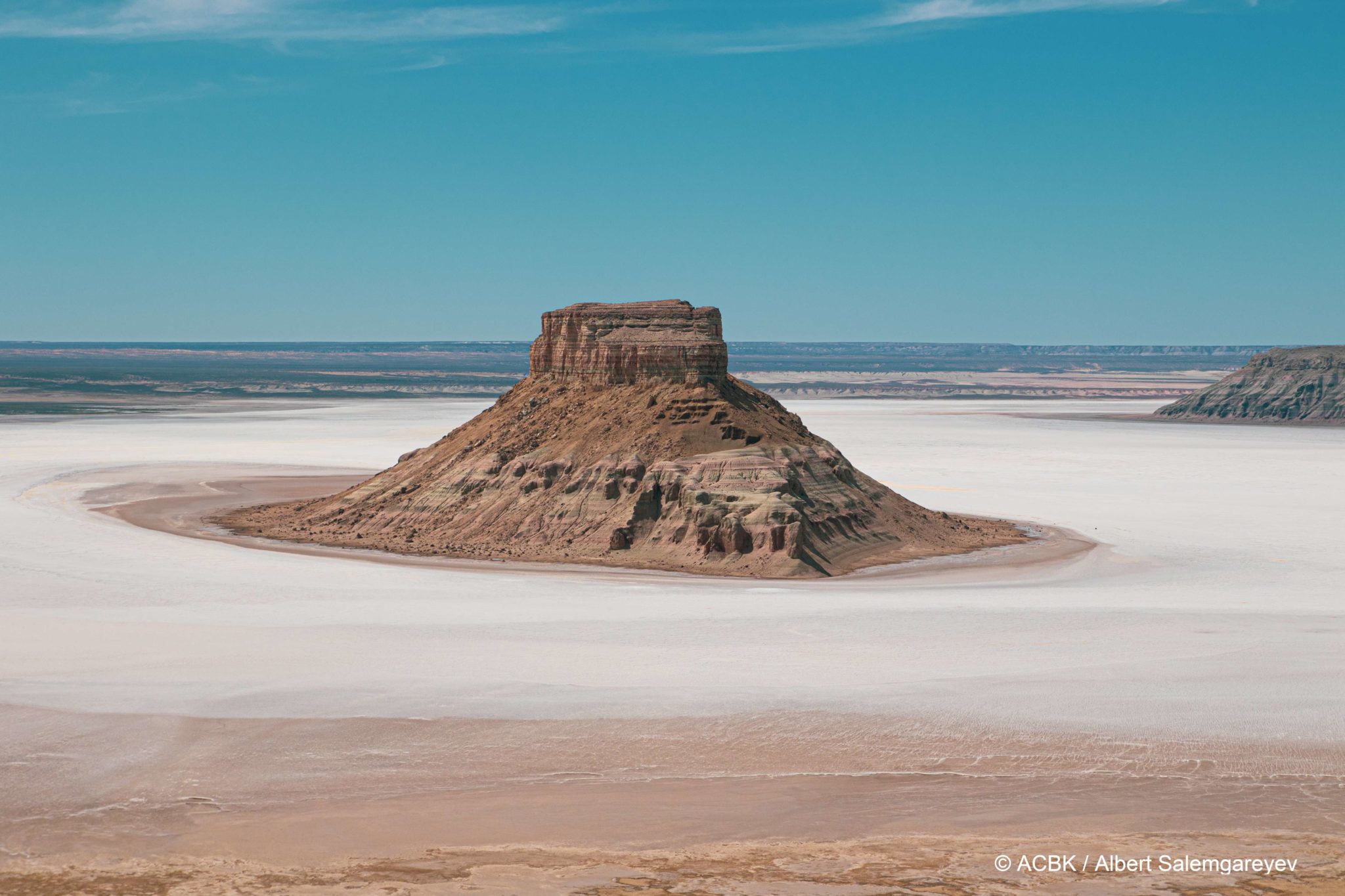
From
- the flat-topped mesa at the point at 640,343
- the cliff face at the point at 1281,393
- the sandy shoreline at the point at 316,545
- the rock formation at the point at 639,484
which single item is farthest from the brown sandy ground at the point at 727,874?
the cliff face at the point at 1281,393

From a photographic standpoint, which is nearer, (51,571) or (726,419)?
(51,571)

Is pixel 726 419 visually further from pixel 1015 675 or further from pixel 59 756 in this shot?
pixel 59 756

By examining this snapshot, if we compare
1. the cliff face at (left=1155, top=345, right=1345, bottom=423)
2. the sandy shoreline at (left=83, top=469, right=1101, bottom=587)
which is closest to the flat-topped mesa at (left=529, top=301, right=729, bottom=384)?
the sandy shoreline at (left=83, top=469, right=1101, bottom=587)

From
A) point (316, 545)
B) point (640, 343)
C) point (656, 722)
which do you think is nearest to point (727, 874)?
point (656, 722)

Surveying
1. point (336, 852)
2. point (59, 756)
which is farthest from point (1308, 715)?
point (59, 756)

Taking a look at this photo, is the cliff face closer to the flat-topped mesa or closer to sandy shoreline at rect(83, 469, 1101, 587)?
sandy shoreline at rect(83, 469, 1101, 587)

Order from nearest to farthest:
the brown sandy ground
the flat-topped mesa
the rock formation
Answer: the brown sandy ground → the rock formation → the flat-topped mesa
